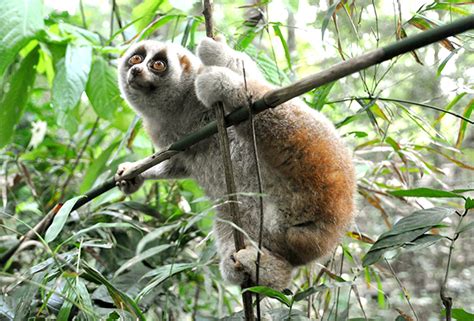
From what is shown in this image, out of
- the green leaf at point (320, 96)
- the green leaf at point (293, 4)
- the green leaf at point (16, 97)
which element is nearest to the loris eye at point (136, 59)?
the green leaf at point (16, 97)

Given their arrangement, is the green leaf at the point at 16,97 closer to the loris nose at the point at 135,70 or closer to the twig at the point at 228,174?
the loris nose at the point at 135,70

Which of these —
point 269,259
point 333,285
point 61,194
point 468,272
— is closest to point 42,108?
point 61,194

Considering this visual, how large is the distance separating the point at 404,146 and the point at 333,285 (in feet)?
5.07

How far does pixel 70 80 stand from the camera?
10.2 feet

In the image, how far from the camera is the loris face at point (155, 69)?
9.84ft

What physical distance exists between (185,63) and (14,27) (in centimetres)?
95

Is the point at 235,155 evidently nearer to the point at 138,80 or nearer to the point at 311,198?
the point at 311,198

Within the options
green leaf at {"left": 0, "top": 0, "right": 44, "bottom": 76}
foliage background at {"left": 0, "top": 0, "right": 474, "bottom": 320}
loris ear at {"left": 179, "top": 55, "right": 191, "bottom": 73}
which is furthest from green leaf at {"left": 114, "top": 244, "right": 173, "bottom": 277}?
green leaf at {"left": 0, "top": 0, "right": 44, "bottom": 76}

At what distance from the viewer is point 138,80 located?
2.98 metres

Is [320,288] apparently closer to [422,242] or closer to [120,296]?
[422,242]

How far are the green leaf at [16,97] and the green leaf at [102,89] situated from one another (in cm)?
37

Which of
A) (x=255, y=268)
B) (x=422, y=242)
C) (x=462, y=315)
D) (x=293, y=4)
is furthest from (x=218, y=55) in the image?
(x=462, y=315)

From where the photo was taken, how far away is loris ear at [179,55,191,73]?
3121 millimetres

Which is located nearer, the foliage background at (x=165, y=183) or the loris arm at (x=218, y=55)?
the foliage background at (x=165, y=183)
